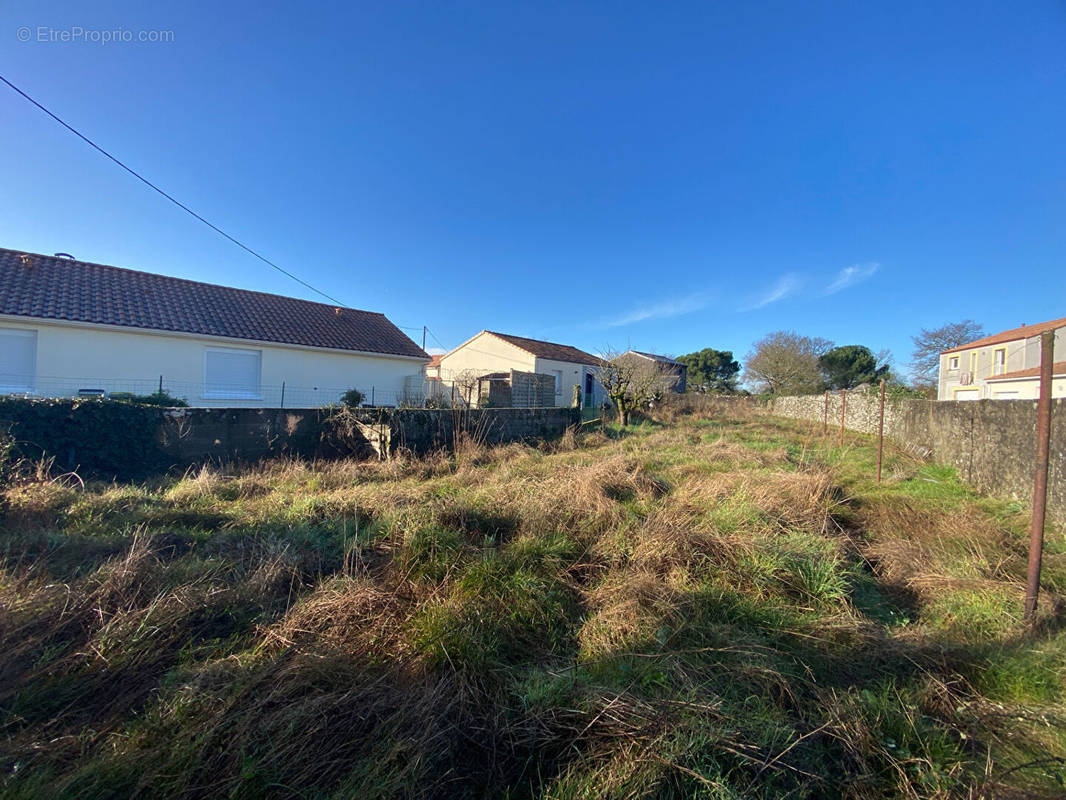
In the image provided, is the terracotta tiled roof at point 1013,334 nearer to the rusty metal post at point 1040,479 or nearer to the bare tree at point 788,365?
the bare tree at point 788,365

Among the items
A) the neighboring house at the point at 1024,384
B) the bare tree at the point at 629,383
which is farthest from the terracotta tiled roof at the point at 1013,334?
the bare tree at the point at 629,383

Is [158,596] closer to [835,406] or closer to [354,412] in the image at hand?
[354,412]

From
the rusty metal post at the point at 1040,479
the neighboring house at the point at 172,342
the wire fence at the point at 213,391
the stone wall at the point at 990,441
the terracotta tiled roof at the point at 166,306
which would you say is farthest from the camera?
the terracotta tiled roof at the point at 166,306

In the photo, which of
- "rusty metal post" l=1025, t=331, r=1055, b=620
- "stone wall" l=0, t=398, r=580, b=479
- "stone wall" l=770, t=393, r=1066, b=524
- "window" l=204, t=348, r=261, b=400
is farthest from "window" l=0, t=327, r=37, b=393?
"stone wall" l=770, t=393, r=1066, b=524

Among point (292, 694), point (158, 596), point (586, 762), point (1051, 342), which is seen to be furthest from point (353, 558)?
point (1051, 342)

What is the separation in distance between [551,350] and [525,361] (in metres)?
3.08

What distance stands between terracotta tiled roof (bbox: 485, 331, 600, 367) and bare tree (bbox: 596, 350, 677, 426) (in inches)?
226

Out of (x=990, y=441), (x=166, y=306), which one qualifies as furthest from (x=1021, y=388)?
(x=166, y=306)

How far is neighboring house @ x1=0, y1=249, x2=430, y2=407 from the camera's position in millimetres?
9906

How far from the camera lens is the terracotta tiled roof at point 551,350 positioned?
2370 cm

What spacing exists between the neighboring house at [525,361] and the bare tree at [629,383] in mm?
5460

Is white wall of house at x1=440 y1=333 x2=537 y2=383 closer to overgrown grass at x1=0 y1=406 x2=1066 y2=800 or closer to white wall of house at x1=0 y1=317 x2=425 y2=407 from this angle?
white wall of house at x1=0 y1=317 x2=425 y2=407

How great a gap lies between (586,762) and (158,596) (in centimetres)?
269

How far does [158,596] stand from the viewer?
8.28 feet
